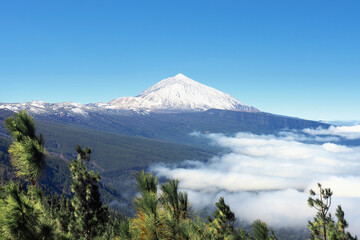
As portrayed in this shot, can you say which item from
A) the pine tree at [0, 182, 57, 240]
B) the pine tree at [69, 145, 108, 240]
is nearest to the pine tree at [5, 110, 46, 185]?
the pine tree at [0, 182, 57, 240]

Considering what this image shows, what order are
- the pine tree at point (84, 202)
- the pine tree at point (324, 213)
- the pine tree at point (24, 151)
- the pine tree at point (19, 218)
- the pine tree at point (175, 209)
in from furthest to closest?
the pine tree at point (84, 202), the pine tree at point (324, 213), the pine tree at point (24, 151), the pine tree at point (175, 209), the pine tree at point (19, 218)

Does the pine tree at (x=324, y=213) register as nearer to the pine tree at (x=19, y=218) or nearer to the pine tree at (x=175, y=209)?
the pine tree at (x=175, y=209)

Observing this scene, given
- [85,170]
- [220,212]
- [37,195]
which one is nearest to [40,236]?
[37,195]

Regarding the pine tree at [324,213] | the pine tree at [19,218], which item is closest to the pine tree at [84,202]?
the pine tree at [19,218]

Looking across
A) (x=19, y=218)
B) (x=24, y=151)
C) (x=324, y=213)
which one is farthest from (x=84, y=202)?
(x=324, y=213)

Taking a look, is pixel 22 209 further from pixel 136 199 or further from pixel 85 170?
pixel 85 170

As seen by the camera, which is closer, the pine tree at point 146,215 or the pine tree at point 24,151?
the pine tree at point 146,215
